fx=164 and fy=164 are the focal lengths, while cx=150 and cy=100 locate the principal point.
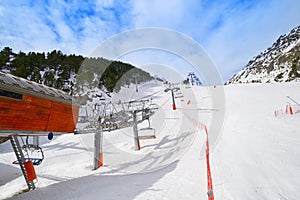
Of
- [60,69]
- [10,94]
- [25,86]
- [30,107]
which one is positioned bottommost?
[30,107]

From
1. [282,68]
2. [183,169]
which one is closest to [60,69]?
[183,169]

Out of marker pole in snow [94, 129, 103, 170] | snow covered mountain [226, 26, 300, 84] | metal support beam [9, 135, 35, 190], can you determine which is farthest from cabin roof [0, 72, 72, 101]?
snow covered mountain [226, 26, 300, 84]

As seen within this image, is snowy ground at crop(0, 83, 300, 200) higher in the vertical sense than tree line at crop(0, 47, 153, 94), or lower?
lower

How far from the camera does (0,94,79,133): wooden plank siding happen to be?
645cm

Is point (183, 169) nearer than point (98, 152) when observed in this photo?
Yes

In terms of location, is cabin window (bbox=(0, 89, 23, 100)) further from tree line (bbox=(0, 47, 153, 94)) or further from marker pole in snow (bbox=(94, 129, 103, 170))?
tree line (bbox=(0, 47, 153, 94))

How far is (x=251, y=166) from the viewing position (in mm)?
6602

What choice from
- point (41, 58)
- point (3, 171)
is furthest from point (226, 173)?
point (41, 58)

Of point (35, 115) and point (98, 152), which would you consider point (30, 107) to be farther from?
point (98, 152)

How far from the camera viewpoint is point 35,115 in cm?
755

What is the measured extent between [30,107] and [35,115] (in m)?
0.49

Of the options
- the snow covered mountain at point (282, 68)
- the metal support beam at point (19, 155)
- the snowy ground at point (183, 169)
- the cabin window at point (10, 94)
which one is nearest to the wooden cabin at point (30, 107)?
the cabin window at point (10, 94)

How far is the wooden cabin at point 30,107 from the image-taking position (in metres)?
6.38

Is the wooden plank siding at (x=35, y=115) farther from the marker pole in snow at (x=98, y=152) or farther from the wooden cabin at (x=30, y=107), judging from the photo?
the marker pole in snow at (x=98, y=152)
